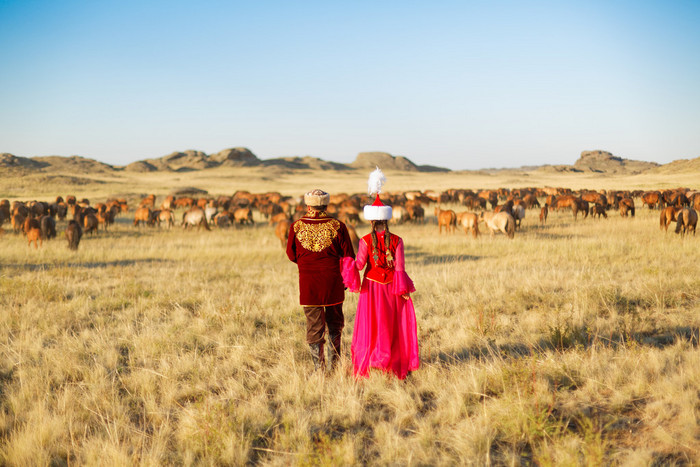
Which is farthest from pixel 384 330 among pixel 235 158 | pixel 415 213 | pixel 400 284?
pixel 235 158

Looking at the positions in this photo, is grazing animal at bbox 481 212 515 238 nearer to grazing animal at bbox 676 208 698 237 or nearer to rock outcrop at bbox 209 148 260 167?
grazing animal at bbox 676 208 698 237

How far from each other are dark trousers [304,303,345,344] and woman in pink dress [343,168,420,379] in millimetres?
264

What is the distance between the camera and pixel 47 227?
16.2 metres

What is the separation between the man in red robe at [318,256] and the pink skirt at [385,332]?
1.00 ft

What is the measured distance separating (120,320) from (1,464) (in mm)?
3615

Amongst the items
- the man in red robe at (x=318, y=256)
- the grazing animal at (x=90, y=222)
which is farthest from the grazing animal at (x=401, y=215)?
the man in red robe at (x=318, y=256)

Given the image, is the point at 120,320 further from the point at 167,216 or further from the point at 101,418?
the point at 167,216

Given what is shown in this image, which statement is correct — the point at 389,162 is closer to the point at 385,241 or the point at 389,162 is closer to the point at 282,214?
the point at 282,214

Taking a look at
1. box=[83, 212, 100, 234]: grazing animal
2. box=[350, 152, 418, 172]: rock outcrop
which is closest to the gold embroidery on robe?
box=[83, 212, 100, 234]: grazing animal

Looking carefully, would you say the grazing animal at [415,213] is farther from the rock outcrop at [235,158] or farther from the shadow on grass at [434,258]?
the rock outcrop at [235,158]

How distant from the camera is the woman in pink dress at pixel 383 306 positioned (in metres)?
4.08

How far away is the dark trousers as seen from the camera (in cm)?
433

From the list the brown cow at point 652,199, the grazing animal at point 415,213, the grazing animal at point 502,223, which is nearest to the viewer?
the grazing animal at point 502,223

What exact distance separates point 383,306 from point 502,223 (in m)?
14.8
